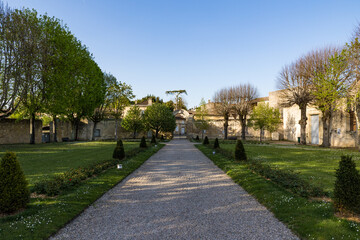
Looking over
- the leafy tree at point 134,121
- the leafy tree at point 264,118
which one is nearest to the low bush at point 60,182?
the leafy tree at point 264,118

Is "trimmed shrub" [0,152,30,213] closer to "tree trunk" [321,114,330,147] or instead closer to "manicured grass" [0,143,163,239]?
"manicured grass" [0,143,163,239]

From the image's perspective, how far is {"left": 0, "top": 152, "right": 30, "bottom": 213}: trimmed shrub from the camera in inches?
193

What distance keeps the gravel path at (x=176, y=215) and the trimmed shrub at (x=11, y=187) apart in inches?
60.7

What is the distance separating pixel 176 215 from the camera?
16.9ft

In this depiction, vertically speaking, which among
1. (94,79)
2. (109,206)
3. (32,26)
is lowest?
(109,206)

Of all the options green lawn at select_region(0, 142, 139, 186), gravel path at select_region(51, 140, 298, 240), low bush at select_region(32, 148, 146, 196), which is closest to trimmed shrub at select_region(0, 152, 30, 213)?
low bush at select_region(32, 148, 146, 196)

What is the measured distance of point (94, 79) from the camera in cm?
3030

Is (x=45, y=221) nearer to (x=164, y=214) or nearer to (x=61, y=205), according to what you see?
(x=61, y=205)

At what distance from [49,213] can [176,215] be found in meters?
3.07

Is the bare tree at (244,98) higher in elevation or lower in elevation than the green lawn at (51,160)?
higher

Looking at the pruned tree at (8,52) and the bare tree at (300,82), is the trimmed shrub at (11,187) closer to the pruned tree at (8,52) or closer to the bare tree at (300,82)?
the pruned tree at (8,52)

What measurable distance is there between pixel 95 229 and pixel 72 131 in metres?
38.4

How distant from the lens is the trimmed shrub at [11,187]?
4.91m

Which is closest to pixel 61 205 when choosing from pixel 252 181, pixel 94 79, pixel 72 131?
pixel 252 181
